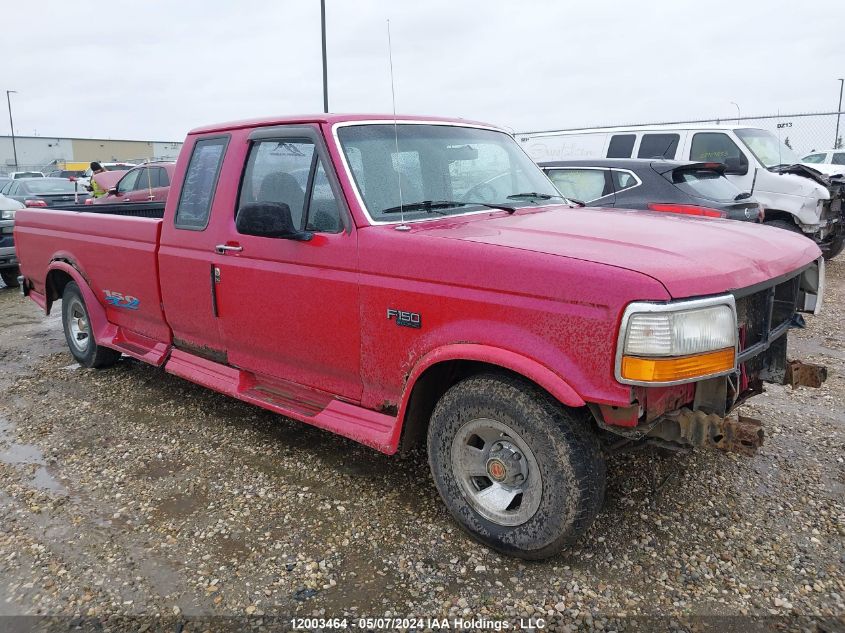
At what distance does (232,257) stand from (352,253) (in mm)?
1039

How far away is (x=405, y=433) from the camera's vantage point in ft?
10.3

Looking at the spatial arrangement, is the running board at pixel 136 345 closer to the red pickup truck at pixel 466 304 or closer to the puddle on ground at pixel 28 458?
the red pickup truck at pixel 466 304

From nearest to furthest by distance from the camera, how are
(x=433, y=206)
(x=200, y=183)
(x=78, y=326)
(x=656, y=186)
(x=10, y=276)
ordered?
(x=433, y=206) < (x=200, y=183) < (x=78, y=326) < (x=656, y=186) < (x=10, y=276)

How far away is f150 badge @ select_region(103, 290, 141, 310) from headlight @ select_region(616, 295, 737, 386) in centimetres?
380

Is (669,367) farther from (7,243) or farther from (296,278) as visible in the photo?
(7,243)

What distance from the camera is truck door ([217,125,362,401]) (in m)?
3.33

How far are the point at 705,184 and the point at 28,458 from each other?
6982mm

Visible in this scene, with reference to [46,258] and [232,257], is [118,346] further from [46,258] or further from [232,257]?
[232,257]

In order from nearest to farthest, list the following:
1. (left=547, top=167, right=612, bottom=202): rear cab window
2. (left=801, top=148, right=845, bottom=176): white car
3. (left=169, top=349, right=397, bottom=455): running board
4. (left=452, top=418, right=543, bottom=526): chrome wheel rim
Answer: (left=452, top=418, right=543, bottom=526): chrome wheel rim → (left=169, top=349, right=397, bottom=455): running board → (left=547, top=167, right=612, bottom=202): rear cab window → (left=801, top=148, right=845, bottom=176): white car

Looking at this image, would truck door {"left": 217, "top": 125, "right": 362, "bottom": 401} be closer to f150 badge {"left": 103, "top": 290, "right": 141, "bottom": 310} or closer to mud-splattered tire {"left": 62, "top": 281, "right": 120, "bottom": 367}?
f150 badge {"left": 103, "top": 290, "right": 141, "bottom": 310}

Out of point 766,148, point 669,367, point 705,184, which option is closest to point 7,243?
point 705,184

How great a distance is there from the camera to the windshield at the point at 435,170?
3.39 m

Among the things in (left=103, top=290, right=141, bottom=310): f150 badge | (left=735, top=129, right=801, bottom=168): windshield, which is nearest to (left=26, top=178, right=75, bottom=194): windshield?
(left=103, top=290, right=141, bottom=310): f150 badge

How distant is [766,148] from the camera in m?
9.91
